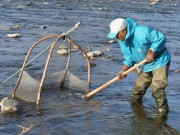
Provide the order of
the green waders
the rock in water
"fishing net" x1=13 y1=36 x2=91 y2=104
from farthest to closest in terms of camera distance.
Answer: "fishing net" x1=13 y1=36 x2=91 y2=104 → the rock in water → the green waders

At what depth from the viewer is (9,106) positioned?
6.66 m

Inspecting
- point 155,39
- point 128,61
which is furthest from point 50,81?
point 155,39

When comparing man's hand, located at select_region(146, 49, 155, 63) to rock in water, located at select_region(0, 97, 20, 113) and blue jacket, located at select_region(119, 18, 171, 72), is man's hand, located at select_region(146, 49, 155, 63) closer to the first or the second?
blue jacket, located at select_region(119, 18, 171, 72)

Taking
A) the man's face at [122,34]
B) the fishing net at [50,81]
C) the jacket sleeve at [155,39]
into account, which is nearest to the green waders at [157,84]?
the jacket sleeve at [155,39]

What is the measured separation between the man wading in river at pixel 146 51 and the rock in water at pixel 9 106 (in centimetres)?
195

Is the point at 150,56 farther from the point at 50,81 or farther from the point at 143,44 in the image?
the point at 50,81

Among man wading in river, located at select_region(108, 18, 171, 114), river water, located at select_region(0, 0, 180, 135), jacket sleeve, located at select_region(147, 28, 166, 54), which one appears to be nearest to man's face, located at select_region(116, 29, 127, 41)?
man wading in river, located at select_region(108, 18, 171, 114)

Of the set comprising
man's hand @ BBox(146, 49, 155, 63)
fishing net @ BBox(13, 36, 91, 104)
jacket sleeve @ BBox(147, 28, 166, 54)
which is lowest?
fishing net @ BBox(13, 36, 91, 104)

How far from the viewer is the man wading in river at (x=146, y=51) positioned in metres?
6.04

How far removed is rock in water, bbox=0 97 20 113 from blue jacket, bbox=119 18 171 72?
7.12 ft

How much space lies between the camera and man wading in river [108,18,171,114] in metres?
6.04

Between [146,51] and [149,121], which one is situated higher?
[146,51]

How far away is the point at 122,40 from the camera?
6258 millimetres

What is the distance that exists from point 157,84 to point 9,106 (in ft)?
8.54
